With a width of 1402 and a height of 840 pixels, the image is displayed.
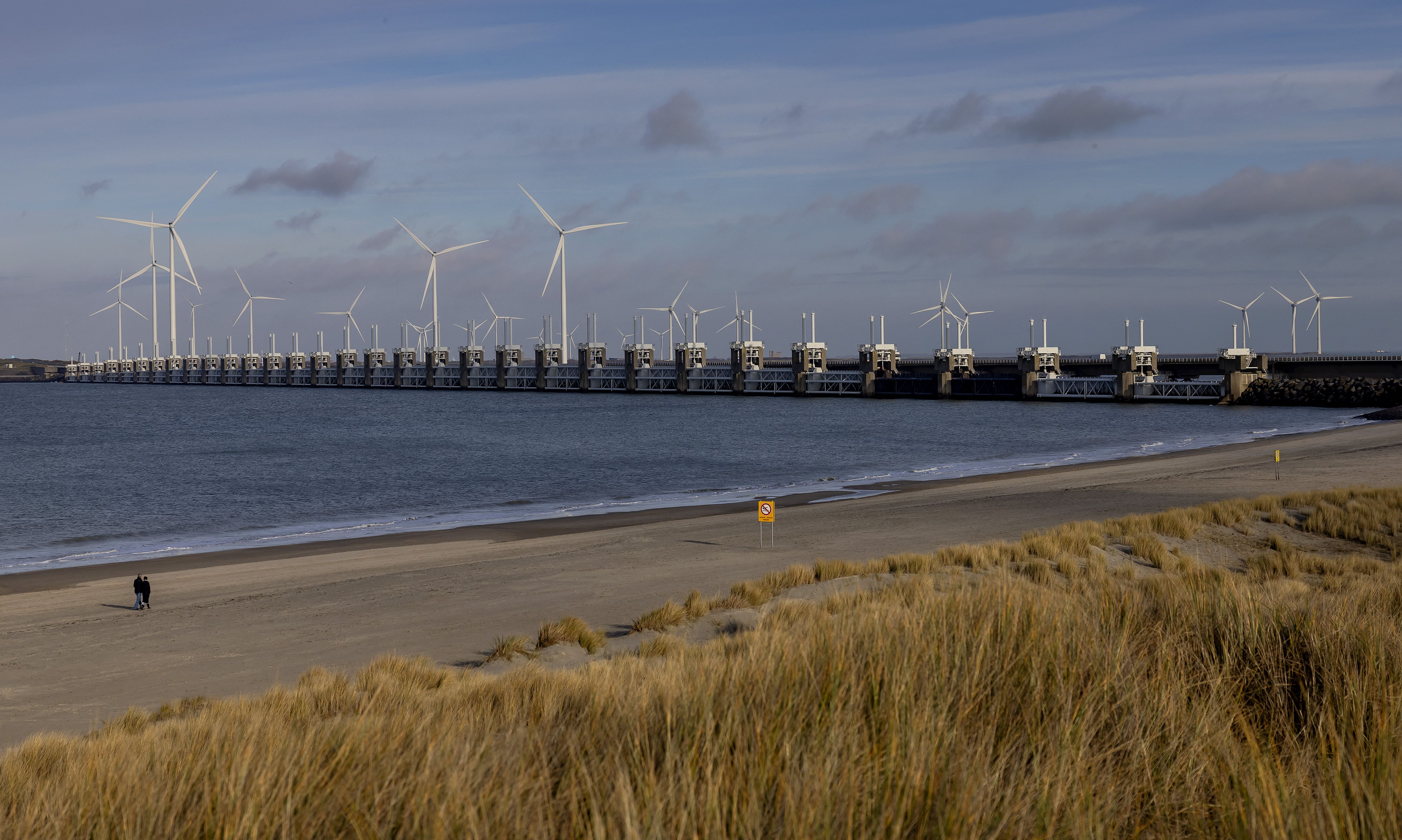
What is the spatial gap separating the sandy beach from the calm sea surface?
531 centimetres

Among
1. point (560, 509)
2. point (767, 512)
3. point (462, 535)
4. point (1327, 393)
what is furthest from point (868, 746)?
point (1327, 393)

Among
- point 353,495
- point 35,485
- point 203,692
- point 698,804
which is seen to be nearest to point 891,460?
point 353,495

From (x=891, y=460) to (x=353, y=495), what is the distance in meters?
28.9

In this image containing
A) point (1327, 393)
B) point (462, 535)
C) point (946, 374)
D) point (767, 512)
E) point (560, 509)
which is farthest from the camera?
point (946, 374)

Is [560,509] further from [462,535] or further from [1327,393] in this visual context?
[1327,393]

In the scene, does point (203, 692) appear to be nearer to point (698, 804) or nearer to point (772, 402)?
point (698, 804)

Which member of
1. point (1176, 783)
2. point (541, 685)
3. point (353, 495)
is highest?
Answer: point (1176, 783)

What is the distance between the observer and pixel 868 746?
382 centimetres

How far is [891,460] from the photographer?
56.7 metres

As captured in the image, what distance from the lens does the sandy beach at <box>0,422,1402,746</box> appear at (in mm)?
13617

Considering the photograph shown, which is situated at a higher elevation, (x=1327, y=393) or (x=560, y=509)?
(x=1327, y=393)

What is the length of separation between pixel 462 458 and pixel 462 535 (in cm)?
3093

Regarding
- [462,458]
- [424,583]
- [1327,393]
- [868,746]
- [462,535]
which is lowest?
[462,458]

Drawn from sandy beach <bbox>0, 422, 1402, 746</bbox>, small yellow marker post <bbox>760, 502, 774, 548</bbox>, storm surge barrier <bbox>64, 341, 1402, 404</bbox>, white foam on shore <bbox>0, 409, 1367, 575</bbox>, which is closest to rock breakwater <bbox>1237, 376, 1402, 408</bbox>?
storm surge barrier <bbox>64, 341, 1402, 404</bbox>
